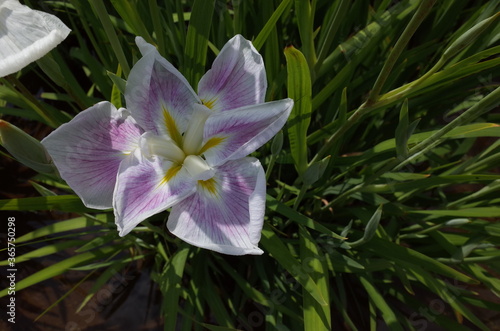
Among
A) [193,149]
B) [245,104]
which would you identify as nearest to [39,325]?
[193,149]

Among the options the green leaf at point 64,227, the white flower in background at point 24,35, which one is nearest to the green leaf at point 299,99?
the white flower in background at point 24,35

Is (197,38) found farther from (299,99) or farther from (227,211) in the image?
(227,211)

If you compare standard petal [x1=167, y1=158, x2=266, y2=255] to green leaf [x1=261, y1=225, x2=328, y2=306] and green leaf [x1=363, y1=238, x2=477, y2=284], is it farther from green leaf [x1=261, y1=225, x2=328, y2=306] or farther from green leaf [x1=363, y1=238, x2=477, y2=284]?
green leaf [x1=363, y1=238, x2=477, y2=284]

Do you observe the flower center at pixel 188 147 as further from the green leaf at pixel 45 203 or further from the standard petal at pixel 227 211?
the green leaf at pixel 45 203

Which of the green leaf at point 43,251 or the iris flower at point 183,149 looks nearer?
the iris flower at point 183,149

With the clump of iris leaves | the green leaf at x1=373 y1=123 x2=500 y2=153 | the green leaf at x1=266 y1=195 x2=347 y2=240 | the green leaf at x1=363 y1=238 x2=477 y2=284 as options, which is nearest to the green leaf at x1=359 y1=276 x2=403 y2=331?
the clump of iris leaves

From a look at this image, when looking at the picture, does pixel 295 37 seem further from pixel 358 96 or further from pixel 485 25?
pixel 485 25
